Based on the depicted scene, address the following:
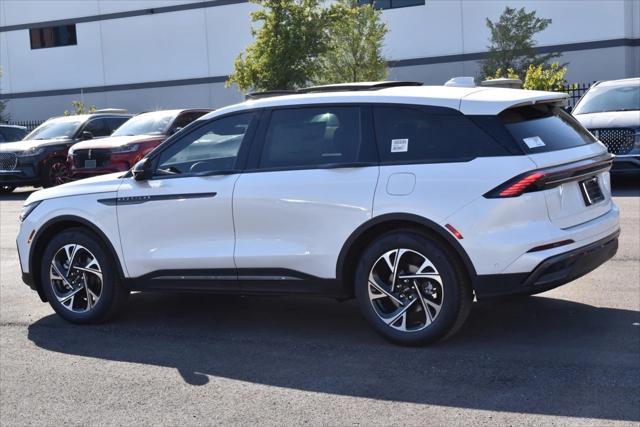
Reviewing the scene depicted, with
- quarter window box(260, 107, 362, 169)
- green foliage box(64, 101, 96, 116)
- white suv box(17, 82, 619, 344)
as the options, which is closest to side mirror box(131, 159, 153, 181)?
white suv box(17, 82, 619, 344)

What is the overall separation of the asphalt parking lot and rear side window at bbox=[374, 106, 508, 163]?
4.36 ft

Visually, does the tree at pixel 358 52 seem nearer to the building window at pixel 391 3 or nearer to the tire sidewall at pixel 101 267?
the building window at pixel 391 3

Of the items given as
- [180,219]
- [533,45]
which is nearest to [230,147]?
[180,219]

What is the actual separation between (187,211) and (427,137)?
6.39 feet

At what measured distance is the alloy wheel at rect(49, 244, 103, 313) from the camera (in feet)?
24.0

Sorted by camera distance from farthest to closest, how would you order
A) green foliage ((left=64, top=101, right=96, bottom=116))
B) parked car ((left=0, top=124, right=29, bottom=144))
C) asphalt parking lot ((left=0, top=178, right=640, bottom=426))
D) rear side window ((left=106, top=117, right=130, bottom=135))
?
green foliage ((left=64, top=101, right=96, bottom=116)), parked car ((left=0, top=124, right=29, bottom=144)), rear side window ((left=106, top=117, right=130, bottom=135)), asphalt parking lot ((left=0, top=178, right=640, bottom=426))

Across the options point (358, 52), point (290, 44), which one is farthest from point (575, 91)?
point (290, 44)

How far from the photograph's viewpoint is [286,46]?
84.7 ft

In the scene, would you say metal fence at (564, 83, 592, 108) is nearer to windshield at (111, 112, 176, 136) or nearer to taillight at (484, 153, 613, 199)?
windshield at (111, 112, 176, 136)

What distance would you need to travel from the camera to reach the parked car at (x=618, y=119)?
14047mm

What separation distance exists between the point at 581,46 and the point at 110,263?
27.0 metres

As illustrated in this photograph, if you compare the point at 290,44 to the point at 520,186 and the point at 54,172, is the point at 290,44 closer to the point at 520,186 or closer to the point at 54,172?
the point at 54,172

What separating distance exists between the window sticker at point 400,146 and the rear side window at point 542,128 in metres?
0.67

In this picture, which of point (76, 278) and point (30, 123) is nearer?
point (76, 278)
